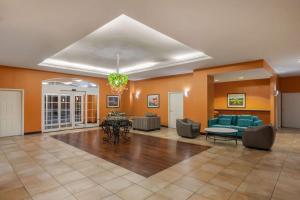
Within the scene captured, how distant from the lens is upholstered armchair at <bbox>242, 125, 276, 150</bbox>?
4.75 metres

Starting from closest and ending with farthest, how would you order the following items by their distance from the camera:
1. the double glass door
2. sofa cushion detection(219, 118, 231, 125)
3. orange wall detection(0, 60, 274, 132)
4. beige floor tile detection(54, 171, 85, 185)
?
beige floor tile detection(54, 171, 85, 185) → orange wall detection(0, 60, 274, 132) → sofa cushion detection(219, 118, 231, 125) → the double glass door

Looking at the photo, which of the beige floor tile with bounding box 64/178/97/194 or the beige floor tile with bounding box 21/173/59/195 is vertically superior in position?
the beige floor tile with bounding box 21/173/59/195

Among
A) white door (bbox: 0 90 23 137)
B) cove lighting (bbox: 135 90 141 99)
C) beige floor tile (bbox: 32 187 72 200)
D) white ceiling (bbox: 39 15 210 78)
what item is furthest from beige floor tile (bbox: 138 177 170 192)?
cove lighting (bbox: 135 90 141 99)

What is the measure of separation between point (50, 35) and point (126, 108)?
762 cm

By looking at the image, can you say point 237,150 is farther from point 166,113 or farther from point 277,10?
point 166,113

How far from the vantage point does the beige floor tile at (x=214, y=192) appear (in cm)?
250

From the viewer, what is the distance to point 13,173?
3.29 meters

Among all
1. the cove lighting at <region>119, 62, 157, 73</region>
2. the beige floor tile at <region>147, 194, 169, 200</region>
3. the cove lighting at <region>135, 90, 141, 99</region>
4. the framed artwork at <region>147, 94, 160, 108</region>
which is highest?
the cove lighting at <region>119, 62, 157, 73</region>

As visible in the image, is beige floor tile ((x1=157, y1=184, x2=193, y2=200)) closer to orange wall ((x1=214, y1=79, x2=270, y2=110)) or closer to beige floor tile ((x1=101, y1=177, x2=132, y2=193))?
beige floor tile ((x1=101, y1=177, x2=132, y2=193))

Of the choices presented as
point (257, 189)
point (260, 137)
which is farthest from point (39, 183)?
point (260, 137)

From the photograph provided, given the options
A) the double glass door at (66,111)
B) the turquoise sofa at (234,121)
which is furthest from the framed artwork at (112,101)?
the turquoise sofa at (234,121)

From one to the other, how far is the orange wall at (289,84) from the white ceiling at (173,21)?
608 centimetres

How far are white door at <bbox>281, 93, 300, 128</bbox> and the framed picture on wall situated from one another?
2.45 meters

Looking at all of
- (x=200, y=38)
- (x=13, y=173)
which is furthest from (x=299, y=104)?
(x=13, y=173)
